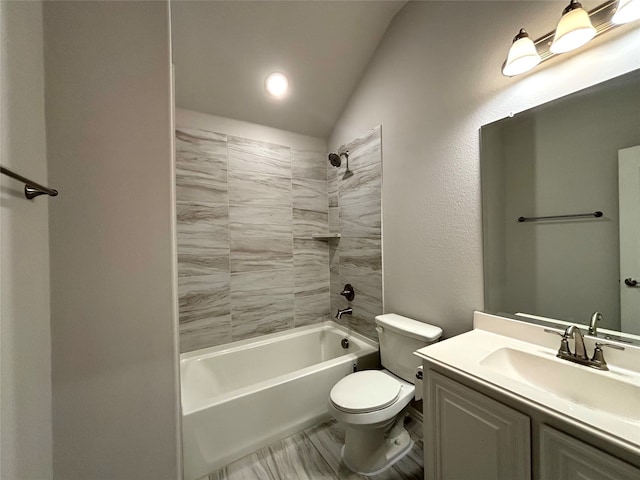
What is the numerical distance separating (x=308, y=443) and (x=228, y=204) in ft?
6.06

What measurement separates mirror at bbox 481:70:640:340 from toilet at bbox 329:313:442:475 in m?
0.55

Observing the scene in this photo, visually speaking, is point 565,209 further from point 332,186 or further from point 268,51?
point 268,51

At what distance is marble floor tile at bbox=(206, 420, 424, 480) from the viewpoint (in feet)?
4.43

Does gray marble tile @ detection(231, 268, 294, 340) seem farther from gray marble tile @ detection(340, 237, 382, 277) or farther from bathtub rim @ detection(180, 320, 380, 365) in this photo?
gray marble tile @ detection(340, 237, 382, 277)

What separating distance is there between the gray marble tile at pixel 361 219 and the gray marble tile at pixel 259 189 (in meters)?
0.57

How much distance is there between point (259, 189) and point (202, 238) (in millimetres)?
653

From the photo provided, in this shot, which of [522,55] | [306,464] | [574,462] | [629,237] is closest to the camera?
[574,462]

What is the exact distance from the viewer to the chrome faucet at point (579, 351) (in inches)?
35.3

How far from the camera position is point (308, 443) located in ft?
5.17

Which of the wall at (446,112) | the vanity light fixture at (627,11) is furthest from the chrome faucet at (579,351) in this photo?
the vanity light fixture at (627,11)

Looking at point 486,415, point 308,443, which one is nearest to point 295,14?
point 486,415

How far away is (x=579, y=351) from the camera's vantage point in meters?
0.95

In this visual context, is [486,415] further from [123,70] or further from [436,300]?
[123,70]

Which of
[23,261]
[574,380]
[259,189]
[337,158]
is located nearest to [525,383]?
[574,380]
